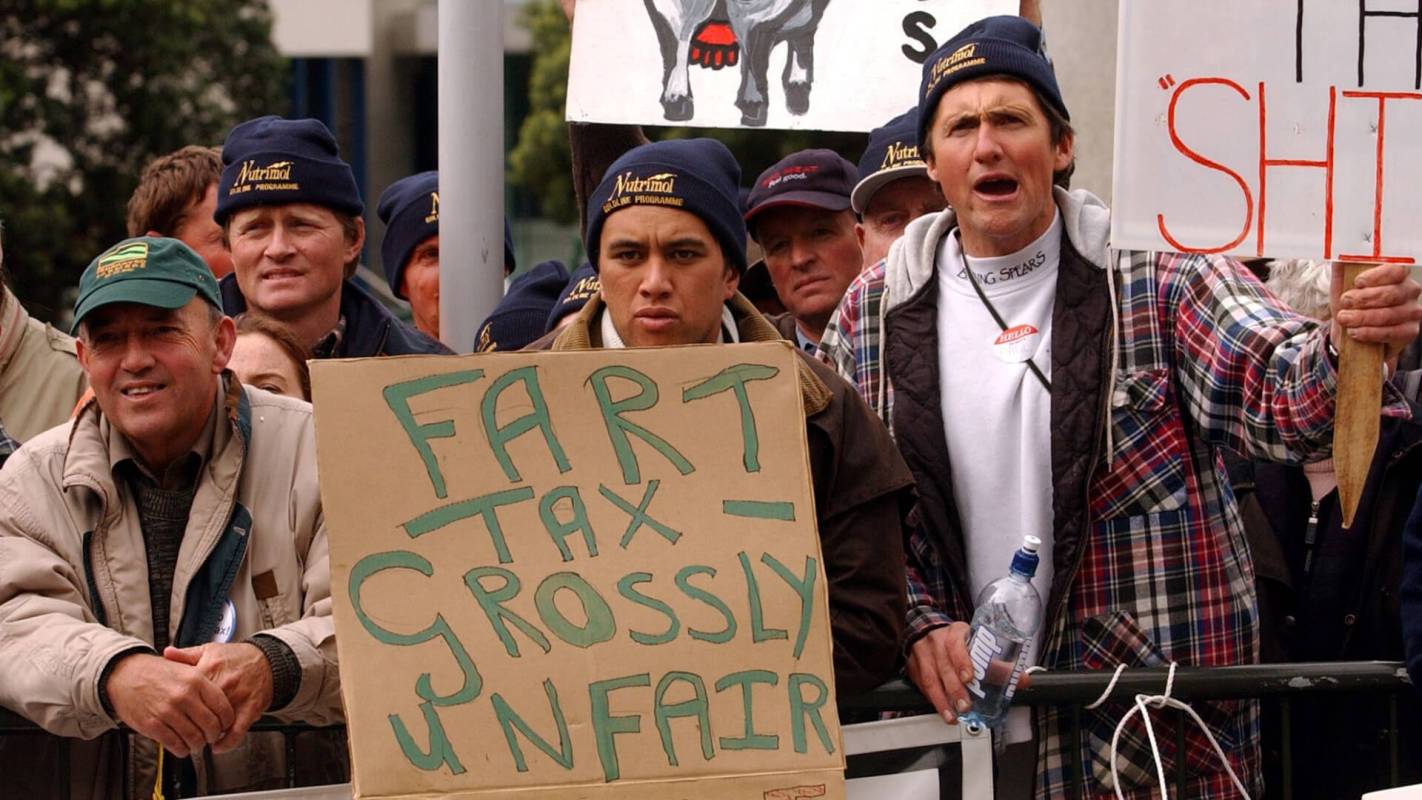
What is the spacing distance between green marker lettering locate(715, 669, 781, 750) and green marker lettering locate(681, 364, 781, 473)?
1.21 feet

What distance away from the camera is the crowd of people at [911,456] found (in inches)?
149

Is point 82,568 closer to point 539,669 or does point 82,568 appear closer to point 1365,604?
point 539,669

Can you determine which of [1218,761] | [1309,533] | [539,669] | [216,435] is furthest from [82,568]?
[1309,533]

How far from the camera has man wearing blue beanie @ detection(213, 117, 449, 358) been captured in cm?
520

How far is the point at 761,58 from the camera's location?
18.3ft

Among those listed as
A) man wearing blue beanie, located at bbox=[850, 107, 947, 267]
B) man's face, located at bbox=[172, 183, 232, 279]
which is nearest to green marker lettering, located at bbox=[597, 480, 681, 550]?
man wearing blue beanie, located at bbox=[850, 107, 947, 267]

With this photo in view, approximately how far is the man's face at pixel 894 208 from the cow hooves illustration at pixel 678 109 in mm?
553

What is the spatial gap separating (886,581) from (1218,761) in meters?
0.80

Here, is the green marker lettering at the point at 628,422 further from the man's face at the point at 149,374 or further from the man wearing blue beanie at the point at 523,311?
the man wearing blue beanie at the point at 523,311

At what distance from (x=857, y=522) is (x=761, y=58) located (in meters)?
2.09

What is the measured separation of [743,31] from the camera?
18.3 ft

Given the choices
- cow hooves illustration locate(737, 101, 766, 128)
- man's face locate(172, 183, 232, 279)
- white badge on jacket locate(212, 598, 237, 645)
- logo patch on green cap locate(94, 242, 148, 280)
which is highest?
cow hooves illustration locate(737, 101, 766, 128)

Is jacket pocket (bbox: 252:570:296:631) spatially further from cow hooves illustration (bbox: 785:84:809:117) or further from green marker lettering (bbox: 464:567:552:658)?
cow hooves illustration (bbox: 785:84:809:117)

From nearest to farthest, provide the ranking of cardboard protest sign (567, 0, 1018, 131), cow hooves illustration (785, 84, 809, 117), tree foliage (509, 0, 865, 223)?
cardboard protest sign (567, 0, 1018, 131) < cow hooves illustration (785, 84, 809, 117) < tree foliage (509, 0, 865, 223)
